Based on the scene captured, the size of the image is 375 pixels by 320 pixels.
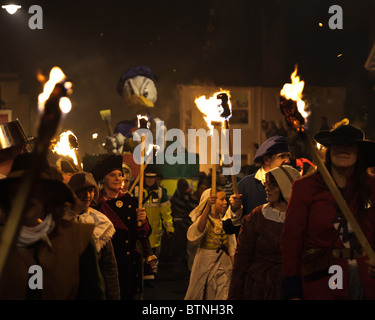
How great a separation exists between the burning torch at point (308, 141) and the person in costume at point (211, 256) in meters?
3.51

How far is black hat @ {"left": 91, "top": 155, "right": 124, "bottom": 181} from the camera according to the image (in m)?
6.80

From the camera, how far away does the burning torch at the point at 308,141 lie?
386 cm

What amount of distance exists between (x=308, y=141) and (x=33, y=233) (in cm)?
175

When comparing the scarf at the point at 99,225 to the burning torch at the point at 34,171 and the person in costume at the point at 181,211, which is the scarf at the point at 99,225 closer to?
the burning torch at the point at 34,171

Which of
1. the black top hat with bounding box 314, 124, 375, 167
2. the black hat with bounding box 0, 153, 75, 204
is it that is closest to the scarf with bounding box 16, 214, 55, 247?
the black hat with bounding box 0, 153, 75, 204

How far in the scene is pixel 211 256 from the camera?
25.7ft

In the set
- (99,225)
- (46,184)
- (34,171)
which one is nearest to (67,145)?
(99,225)

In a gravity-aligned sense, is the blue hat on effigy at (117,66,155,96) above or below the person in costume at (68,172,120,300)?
above

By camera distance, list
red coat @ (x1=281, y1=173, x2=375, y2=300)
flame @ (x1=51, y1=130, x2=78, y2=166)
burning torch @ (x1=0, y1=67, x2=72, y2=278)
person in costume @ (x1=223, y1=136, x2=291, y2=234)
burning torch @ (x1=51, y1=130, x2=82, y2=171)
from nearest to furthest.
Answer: burning torch @ (x1=0, y1=67, x2=72, y2=278), red coat @ (x1=281, y1=173, x2=375, y2=300), person in costume @ (x1=223, y1=136, x2=291, y2=234), burning torch @ (x1=51, y1=130, x2=82, y2=171), flame @ (x1=51, y1=130, x2=78, y2=166)

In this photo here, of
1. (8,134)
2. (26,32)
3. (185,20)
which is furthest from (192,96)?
(8,134)

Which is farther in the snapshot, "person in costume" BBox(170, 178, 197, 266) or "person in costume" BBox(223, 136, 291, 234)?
"person in costume" BBox(170, 178, 197, 266)

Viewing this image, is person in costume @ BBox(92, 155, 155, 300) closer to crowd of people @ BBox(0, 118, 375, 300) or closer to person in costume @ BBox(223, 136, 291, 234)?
crowd of people @ BBox(0, 118, 375, 300)

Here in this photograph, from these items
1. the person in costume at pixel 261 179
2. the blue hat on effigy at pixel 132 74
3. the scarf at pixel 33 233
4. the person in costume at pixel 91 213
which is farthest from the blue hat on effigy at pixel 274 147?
the blue hat on effigy at pixel 132 74

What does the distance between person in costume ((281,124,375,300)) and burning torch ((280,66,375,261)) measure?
1.07 feet
